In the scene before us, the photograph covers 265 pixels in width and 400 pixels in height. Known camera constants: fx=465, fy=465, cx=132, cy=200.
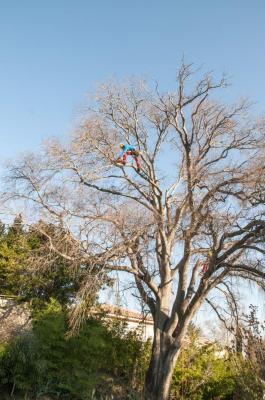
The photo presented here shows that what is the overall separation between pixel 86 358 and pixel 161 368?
9.79 ft

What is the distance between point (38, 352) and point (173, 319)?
511 cm

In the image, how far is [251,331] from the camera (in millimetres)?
11781

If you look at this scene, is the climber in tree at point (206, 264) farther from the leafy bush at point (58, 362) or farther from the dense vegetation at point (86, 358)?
the leafy bush at point (58, 362)

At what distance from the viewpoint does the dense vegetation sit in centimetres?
1141

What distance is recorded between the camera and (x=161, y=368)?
574 inches

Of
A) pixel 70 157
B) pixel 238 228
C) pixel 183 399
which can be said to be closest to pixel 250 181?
pixel 238 228

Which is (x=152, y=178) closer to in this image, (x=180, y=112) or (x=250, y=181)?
(x=180, y=112)

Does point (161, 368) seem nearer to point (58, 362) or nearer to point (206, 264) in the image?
point (206, 264)

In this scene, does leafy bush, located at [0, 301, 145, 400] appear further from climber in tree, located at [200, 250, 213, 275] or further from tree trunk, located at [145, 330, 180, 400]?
climber in tree, located at [200, 250, 213, 275]

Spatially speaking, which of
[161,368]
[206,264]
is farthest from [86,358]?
[206,264]

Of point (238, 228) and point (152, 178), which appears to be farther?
point (152, 178)

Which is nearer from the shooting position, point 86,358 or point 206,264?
point 86,358

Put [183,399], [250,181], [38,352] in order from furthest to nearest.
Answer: [183,399], [250,181], [38,352]

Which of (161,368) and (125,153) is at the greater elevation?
(125,153)
